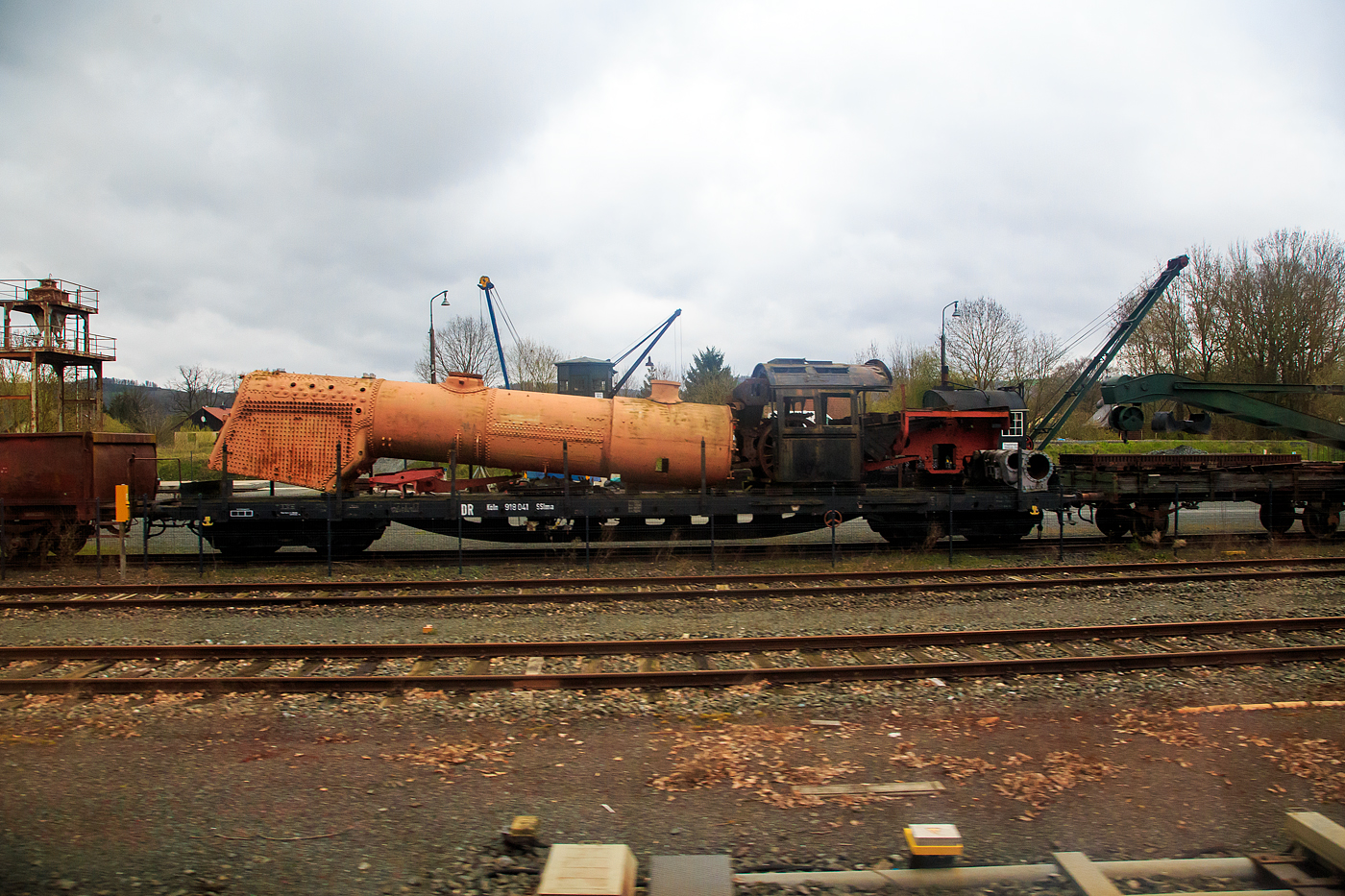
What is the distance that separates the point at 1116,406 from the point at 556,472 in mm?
12029

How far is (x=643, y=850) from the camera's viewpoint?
4.12m

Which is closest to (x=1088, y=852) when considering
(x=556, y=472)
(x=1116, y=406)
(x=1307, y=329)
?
(x=556, y=472)

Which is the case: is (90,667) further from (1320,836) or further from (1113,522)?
(1113,522)

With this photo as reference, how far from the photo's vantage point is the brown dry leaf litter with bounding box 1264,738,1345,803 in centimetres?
480

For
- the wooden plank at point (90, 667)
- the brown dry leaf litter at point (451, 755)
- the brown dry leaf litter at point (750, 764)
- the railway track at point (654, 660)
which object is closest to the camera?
the brown dry leaf litter at point (750, 764)

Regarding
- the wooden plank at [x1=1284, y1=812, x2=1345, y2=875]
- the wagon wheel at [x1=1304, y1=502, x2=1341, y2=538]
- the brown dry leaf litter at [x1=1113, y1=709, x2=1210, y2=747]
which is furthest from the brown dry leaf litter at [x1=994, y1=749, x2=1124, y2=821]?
the wagon wheel at [x1=1304, y1=502, x2=1341, y2=538]

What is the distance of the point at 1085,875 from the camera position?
364 cm

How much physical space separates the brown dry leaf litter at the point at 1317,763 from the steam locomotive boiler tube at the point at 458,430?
906 centimetres

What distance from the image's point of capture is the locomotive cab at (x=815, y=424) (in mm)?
13453

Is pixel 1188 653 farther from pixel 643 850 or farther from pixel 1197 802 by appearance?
pixel 643 850

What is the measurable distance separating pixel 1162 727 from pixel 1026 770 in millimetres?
1695

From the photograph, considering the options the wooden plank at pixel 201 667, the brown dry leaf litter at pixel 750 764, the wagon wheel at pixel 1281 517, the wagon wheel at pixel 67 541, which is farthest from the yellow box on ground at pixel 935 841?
the wagon wheel at pixel 1281 517

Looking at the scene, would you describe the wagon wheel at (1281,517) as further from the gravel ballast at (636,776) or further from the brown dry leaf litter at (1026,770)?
the brown dry leaf litter at (1026,770)

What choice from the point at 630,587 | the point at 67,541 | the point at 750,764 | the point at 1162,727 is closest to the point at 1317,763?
the point at 1162,727
